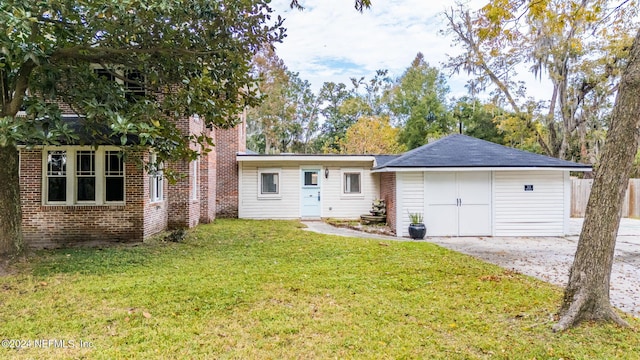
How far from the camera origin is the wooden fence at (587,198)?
1605 centimetres

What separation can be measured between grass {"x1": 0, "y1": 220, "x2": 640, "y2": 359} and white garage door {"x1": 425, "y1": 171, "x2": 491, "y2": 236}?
321 centimetres

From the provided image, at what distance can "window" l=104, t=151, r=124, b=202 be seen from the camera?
866 cm

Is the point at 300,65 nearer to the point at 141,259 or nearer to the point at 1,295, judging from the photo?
the point at 141,259

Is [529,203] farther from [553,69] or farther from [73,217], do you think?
[73,217]

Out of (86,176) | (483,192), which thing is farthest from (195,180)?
(483,192)

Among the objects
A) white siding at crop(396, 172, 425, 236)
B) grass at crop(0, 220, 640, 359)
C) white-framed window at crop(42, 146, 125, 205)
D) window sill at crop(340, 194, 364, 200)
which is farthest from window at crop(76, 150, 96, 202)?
window sill at crop(340, 194, 364, 200)

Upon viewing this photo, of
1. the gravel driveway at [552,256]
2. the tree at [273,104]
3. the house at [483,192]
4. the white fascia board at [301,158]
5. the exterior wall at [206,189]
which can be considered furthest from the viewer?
the tree at [273,104]

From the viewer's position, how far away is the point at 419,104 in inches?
1179

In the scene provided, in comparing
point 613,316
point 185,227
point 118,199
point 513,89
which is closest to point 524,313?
point 613,316

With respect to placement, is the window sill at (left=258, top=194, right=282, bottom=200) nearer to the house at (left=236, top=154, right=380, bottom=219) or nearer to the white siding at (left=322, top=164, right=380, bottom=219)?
the house at (left=236, top=154, right=380, bottom=219)

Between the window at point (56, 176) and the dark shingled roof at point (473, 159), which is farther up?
the dark shingled roof at point (473, 159)

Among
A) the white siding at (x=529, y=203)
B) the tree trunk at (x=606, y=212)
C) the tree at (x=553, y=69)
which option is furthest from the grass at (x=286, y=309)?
the tree at (x=553, y=69)

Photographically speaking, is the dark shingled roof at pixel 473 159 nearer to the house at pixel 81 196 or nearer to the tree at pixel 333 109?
the house at pixel 81 196

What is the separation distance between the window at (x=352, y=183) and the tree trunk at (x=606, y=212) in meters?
11.2
